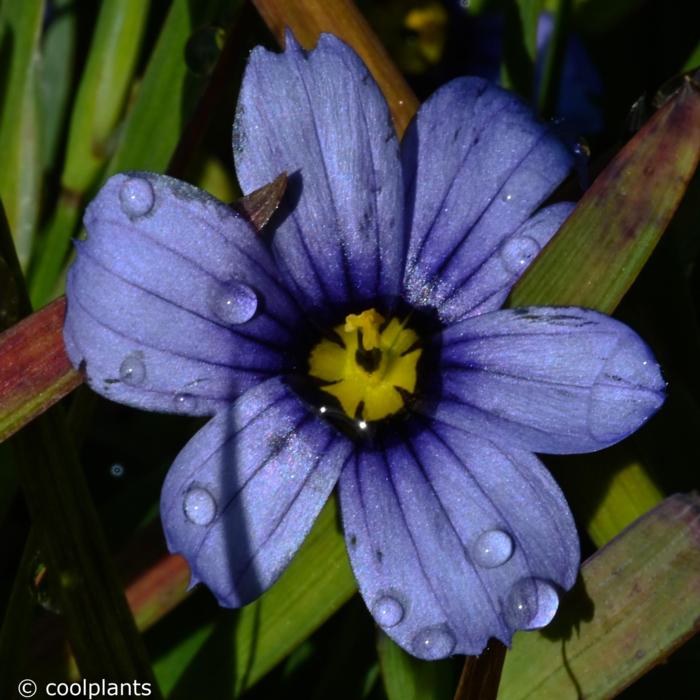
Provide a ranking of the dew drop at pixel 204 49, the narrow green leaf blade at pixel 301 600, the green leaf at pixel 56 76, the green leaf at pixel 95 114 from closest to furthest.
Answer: the narrow green leaf blade at pixel 301 600 → the dew drop at pixel 204 49 → the green leaf at pixel 95 114 → the green leaf at pixel 56 76

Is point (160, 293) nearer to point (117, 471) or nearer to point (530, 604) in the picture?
point (530, 604)

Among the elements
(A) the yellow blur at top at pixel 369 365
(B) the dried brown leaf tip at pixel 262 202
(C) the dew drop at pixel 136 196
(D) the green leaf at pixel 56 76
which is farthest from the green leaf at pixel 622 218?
(D) the green leaf at pixel 56 76

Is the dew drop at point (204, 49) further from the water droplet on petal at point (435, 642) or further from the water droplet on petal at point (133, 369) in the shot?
the water droplet on petal at point (435, 642)

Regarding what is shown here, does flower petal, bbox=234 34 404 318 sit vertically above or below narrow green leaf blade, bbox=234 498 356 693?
above

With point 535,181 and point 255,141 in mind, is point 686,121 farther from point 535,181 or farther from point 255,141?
point 255,141

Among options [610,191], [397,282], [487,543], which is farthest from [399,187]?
[487,543]

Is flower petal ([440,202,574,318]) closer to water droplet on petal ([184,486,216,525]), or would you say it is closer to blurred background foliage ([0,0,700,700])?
blurred background foliage ([0,0,700,700])

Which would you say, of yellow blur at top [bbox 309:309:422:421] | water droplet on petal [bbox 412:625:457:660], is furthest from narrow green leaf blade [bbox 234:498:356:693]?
water droplet on petal [bbox 412:625:457:660]
